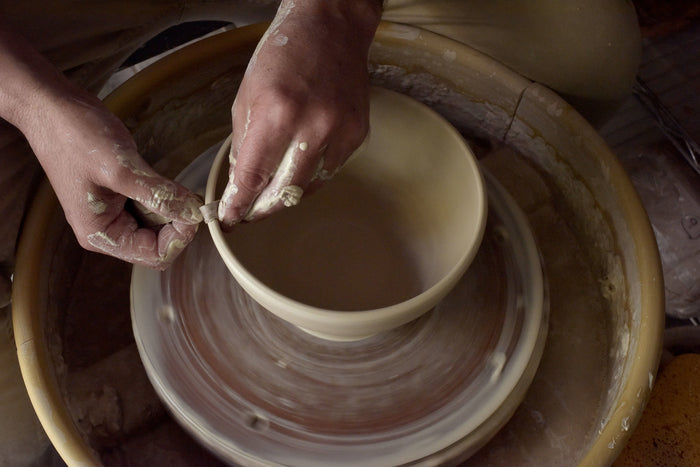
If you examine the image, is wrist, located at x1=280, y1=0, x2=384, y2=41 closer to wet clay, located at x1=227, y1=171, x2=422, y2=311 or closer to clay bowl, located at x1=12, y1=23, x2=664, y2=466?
clay bowl, located at x1=12, y1=23, x2=664, y2=466

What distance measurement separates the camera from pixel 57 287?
116 centimetres

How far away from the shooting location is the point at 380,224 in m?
1.25

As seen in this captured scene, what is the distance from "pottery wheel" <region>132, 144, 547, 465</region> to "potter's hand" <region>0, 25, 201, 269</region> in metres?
0.15

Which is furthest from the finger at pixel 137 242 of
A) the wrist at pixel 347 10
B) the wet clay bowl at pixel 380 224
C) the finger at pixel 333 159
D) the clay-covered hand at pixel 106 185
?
the wrist at pixel 347 10

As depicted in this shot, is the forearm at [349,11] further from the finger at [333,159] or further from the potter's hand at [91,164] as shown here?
the potter's hand at [91,164]

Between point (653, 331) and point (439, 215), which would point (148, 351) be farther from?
point (653, 331)

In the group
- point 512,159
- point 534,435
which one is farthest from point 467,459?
point 512,159

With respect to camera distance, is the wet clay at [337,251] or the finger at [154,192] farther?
the wet clay at [337,251]

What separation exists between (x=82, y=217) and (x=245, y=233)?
277 mm

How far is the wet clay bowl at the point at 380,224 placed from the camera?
1.09 m

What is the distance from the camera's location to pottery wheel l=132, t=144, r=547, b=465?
39.8 inches

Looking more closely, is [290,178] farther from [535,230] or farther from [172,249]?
[535,230]

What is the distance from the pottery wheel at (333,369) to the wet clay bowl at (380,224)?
2.4 inches

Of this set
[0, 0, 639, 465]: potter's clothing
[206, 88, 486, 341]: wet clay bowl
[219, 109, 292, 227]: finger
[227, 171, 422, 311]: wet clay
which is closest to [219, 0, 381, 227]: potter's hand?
[219, 109, 292, 227]: finger
